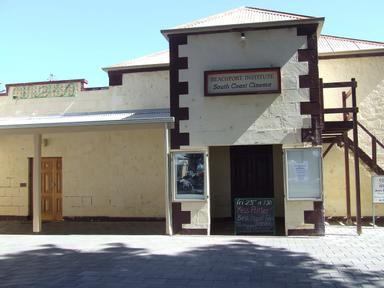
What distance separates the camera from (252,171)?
48.1ft

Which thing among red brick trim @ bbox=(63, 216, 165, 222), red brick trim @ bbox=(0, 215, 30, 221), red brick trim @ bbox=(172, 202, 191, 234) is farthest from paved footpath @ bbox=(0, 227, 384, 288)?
red brick trim @ bbox=(0, 215, 30, 221)

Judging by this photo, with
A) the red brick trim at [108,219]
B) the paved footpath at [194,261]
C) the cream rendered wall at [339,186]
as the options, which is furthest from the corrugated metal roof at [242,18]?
the red brick trim at [108,219]

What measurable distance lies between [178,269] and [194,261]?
2.18ft

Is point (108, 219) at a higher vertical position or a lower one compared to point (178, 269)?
higher

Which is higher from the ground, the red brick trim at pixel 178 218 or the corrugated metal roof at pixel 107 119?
the corrugated metal roof at pixel 107 119

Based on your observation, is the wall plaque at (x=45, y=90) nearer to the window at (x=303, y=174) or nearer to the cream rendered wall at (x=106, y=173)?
the cream rendered wall at (x=106, y=173)

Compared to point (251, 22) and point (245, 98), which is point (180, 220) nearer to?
point (245, 98)

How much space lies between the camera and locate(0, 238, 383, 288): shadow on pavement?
700 cm

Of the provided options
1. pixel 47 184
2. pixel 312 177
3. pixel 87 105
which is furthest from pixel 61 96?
pixel 312 177

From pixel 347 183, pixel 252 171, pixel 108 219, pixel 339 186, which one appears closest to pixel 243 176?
pixel 252 171

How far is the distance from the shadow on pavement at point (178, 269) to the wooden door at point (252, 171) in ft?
15.8

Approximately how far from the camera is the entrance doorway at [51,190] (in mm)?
15250

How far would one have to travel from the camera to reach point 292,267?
7.87 meters

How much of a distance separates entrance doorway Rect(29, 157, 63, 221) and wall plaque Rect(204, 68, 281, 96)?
6.39 m
